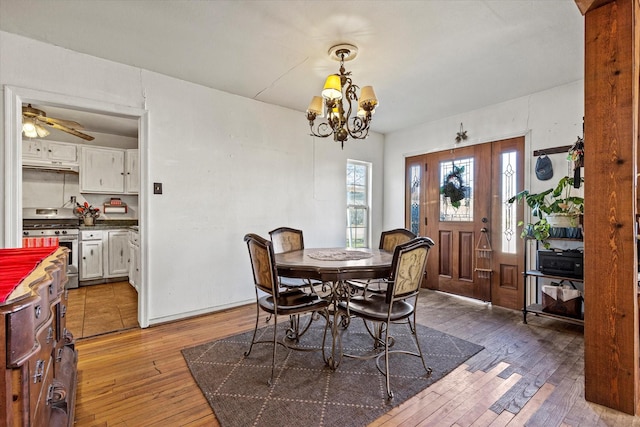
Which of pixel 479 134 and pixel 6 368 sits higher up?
pixel 479 134

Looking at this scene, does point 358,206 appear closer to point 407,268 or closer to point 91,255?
point 407,268

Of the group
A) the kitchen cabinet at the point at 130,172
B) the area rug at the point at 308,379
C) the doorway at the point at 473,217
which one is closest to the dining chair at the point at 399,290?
the area rug at the point at 308,379

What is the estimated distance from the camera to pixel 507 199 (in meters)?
3.82

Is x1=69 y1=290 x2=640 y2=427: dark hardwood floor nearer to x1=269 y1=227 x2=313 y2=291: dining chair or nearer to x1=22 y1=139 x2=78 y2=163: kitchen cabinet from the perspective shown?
x1=269 y1=227 x2=313 y2=291: dining chair

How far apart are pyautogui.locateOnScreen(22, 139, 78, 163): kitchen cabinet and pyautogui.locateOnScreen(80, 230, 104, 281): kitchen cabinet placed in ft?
3.97

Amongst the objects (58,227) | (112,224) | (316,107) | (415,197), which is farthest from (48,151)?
(415,197)

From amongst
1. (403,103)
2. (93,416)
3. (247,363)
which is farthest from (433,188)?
(93,416)

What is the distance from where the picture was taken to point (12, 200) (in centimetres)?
247

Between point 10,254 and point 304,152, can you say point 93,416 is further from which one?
point 304,152

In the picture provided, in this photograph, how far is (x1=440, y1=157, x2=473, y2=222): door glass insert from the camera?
422cm

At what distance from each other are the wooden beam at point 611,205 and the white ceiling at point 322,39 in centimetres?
47

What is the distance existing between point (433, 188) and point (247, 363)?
3.55m

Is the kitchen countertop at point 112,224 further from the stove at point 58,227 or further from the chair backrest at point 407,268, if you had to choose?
the chair backrest at point 407,268

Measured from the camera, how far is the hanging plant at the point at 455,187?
426 centimetres
